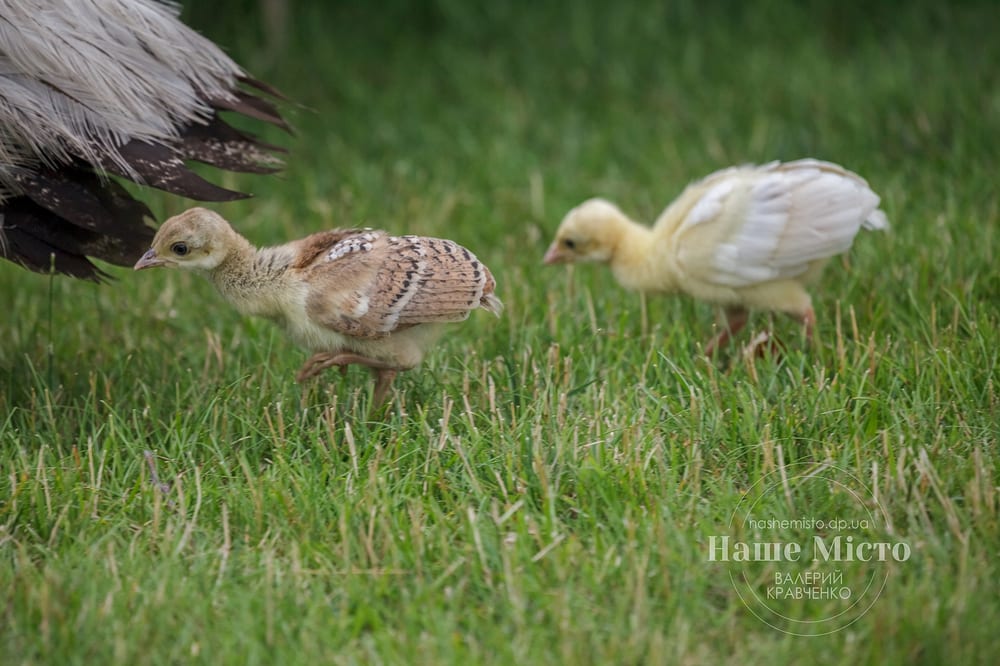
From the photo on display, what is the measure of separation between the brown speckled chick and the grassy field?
0.19 meters

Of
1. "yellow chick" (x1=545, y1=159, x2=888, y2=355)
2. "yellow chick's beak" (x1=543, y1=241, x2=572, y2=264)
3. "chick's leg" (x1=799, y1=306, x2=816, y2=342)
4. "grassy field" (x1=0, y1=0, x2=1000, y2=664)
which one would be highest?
"yellow chick" (x1=545, y1=159, x2=888, y2=355)

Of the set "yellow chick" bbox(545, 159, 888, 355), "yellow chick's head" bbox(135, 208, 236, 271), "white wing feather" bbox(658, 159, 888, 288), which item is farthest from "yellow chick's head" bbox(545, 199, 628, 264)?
"yellow chick's head" bbox(135, 208, 236, 271)

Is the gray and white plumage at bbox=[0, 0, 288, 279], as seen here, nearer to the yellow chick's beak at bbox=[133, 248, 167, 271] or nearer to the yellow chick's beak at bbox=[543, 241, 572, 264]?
the yellow chick's beak at bbox=[133, 248, 167, 271]

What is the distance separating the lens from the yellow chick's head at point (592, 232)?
4082 millimetres

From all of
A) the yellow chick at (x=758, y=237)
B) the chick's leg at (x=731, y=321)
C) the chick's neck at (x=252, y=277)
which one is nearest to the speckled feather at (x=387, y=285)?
the chick's neck at (x=252, y=277)

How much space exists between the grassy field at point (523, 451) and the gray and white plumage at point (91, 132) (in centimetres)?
49

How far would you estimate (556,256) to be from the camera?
4.25 meters

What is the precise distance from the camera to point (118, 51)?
133 inches

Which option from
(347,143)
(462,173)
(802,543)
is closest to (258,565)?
(802,543)

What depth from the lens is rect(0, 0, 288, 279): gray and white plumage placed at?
126 inches

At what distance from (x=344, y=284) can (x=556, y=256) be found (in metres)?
1.29

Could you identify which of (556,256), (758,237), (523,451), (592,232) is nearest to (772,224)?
(758,237)

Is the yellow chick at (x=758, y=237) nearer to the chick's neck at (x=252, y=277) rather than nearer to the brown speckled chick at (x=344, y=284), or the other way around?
the brown speckled chick at (x=344, y=284)

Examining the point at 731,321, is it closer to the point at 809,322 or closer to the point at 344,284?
the point at 809,322
